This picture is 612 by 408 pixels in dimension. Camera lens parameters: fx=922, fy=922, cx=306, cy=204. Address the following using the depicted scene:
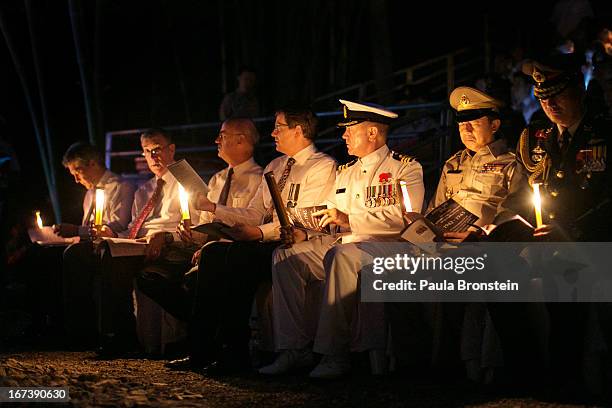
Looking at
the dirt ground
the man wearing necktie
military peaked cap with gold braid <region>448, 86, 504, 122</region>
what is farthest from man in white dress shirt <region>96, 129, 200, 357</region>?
military peaked cap with gold braid <region>448, 86, 504, 122</region>

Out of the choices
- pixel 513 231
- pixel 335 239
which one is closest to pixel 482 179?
pixel 513 231

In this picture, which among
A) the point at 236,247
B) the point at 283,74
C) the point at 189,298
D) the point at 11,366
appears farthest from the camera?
the point at 283,74

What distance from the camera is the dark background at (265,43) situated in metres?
14.6

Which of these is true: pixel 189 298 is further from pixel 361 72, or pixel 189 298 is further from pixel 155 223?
pixel 361 72

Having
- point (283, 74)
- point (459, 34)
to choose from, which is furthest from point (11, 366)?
point (459, 34)

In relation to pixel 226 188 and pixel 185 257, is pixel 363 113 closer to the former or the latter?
pixel 226 188

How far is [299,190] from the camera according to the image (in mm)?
7238

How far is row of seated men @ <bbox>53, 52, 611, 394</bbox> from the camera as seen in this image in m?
5.51

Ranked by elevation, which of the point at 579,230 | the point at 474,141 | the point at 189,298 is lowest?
the point at 189,298

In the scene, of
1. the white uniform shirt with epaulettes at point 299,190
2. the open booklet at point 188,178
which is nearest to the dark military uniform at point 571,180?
the white uniform shirt with epaulettes at point 299,190

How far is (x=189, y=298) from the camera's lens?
737 cm

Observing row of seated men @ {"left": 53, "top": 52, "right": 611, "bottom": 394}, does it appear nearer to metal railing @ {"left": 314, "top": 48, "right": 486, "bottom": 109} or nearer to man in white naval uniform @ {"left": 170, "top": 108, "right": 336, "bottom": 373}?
man in white naval uniform @ {"left": 170, "top": 108, "right": 336, "bottom": 373}

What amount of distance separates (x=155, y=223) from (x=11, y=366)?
7.81ft

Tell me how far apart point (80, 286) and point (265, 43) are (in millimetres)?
8151
